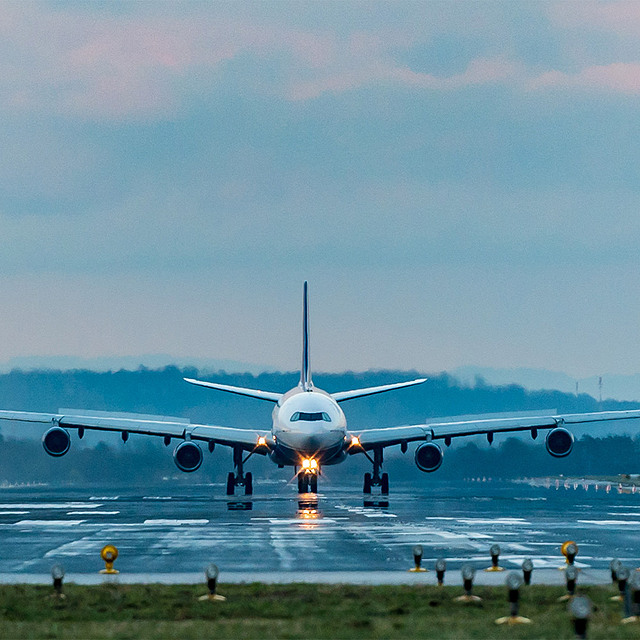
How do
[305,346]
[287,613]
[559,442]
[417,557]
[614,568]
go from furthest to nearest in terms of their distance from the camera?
[305,346] → [559,442] → [417,557] → [614,568] → [287,613]

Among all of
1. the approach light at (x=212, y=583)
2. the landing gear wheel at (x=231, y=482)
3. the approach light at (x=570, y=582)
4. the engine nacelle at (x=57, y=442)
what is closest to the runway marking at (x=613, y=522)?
the approach light at (x=570, y=582)

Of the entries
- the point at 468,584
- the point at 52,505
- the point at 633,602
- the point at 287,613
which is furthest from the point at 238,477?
the point at 633,602

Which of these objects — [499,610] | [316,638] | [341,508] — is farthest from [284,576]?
[341,508]

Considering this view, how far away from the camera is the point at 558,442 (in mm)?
67250

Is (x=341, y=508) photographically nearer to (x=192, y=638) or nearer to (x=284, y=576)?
(x=284, y=576)

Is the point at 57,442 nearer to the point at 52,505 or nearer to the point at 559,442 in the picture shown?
the point at 52,505

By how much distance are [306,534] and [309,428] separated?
21917 mm

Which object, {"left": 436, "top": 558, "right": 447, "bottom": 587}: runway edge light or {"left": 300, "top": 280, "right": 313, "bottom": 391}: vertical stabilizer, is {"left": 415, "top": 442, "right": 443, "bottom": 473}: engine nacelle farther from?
{"left": 436, "top": 558, "right": 447, "bottom": 587}: runway edge light

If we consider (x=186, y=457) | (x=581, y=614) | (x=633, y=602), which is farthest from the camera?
(x=186, y=457)

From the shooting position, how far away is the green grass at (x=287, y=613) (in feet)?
58.0

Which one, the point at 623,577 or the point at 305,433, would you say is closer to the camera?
the point at 623,577

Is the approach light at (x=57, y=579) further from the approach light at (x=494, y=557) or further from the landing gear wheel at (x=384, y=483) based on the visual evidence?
the landing gear wheel at (x=384, y=483)

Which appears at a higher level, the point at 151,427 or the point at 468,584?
the point at 151,427

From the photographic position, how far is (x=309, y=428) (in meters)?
60.6
